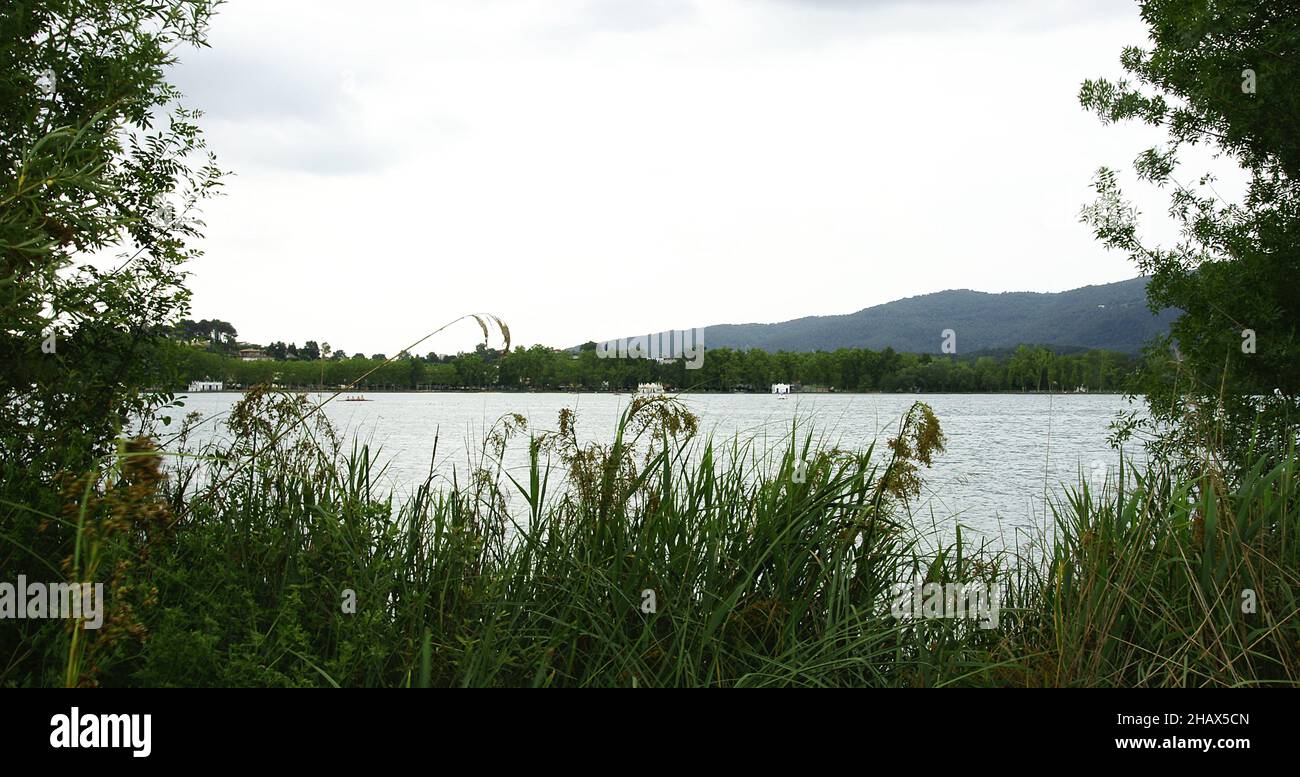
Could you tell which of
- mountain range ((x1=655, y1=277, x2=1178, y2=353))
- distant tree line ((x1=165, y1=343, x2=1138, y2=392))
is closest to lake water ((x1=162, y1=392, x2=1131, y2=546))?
distant tree line ((x1=165, y1=343, x2=1138, y2=392))

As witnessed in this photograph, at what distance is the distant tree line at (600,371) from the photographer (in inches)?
210

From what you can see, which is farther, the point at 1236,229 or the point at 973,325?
the point at 973,325

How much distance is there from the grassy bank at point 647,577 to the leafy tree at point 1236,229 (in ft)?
12.1

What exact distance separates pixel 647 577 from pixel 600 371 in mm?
8734

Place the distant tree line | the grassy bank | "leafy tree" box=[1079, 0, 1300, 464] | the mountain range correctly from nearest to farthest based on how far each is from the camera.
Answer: the grassy bank
the distant tree line
"leafy tree" box=[1079, 0, 1300, 464]
the mountain range

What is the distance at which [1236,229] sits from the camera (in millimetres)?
9680

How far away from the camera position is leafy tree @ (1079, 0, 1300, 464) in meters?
8.45

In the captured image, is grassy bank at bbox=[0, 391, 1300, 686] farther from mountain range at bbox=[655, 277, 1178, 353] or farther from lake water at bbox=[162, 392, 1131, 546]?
mountain range at bbox=[655, 277, 1178, 353]

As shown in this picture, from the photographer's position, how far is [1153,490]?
16.5ft

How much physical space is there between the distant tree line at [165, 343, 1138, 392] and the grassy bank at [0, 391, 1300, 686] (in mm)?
602

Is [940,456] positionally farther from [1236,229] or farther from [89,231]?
[89,231]

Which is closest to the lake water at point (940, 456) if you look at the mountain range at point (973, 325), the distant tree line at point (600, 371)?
the distant tree line at point (600, 371)

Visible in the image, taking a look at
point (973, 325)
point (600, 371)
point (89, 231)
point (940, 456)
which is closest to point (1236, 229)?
point (600, 371)
